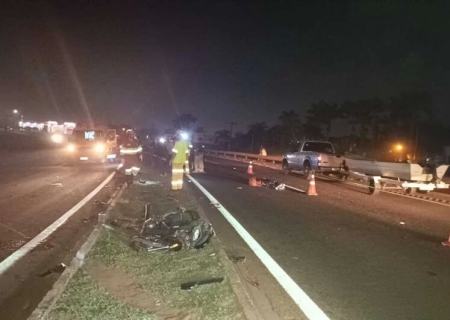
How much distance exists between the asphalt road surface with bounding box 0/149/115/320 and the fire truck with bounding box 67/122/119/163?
32.7ft

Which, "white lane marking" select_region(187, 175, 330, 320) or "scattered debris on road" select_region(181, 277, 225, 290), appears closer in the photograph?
"white lane marking" select_region(187, 175, 330, 320)

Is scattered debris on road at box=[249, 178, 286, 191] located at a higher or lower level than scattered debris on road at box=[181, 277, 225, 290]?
lower

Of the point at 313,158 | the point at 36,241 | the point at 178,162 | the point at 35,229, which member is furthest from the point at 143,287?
the point at 313,158

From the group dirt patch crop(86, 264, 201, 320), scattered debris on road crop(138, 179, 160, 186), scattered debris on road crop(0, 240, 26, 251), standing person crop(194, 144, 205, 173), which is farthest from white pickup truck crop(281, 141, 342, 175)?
dirt patch crop(86, 264, 201, 320)

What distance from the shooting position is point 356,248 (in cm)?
943

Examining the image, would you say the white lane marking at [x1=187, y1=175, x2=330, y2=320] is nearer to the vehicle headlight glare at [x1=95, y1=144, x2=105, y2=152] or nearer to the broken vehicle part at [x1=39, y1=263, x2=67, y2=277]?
the broken vehicle part at [x1=39, y1=263, x2=67, y2=277]

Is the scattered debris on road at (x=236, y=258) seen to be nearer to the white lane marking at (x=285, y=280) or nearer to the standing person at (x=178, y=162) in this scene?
the white lane marking at (x=285, y=280)

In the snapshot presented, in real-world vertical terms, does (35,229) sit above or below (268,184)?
above

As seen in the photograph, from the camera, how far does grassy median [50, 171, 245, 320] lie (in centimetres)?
548

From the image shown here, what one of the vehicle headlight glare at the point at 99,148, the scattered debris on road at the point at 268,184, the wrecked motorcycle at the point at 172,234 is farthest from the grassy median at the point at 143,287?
the vehicle headlight glare at the point at 99,148

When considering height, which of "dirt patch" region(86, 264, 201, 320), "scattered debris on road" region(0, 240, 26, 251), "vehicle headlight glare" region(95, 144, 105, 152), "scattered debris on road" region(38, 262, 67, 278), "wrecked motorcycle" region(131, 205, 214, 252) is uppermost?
"vehicle headlight glare" region(95, 144, 105, 152)

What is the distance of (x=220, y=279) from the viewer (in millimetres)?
6742

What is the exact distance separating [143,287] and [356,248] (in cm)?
446

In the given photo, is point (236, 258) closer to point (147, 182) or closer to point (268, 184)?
point (147, 182)
